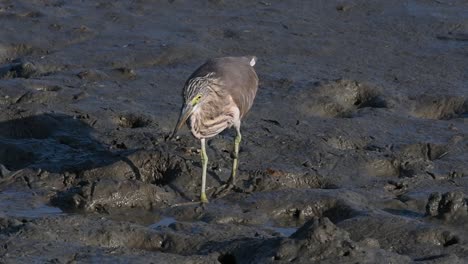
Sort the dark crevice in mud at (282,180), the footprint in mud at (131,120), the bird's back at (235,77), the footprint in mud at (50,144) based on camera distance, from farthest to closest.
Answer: the footprint in mud at (131,120), the footprint in mud at (50,144), the bird's back at (235,77), the dark crevice in mud at (282,180)

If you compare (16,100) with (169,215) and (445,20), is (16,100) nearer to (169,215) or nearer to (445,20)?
(169,215)

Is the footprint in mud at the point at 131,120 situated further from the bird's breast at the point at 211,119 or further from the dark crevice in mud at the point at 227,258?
the dark crevice in mud at the point at 227,258

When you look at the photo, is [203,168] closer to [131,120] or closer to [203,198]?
[203,198]

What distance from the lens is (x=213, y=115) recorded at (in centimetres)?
909

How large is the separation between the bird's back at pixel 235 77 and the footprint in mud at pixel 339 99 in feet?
3.70

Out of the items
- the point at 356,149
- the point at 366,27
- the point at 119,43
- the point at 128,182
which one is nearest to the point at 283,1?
the point at 366,27

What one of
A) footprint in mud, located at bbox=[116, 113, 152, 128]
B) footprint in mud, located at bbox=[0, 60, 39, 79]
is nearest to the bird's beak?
footprint in mud, located at bbox=[116, 113, 152, 128]

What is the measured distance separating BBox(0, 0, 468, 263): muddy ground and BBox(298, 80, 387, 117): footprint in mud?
2 centimetres

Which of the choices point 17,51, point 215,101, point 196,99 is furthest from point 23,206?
point 17,51

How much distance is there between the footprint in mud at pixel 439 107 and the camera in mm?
11047

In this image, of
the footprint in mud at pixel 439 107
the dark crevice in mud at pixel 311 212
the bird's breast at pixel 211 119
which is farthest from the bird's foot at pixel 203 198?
the footprint in mud at pixel 439 107

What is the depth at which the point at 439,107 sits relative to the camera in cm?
1116

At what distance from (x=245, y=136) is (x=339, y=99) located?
1501 millimetres

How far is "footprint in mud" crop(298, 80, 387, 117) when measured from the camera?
36.1ft
